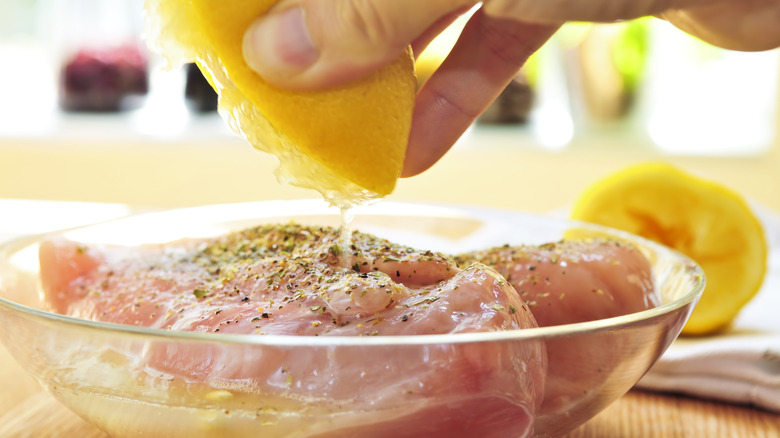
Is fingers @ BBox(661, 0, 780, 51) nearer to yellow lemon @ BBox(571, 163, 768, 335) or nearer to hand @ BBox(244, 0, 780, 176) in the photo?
hand @ BBox(244, 0, 780, 176)

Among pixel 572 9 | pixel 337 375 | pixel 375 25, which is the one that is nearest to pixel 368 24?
pixel 375 25

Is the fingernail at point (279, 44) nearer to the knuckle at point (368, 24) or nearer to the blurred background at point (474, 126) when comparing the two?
the knuckle at point (368, 24)

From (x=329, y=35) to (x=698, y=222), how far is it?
698mm

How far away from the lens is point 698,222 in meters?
1.13

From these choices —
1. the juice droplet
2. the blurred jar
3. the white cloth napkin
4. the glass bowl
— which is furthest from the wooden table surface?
the blurred jar

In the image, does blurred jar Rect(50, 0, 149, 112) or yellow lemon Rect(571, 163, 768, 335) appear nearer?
yellow lemon Rect(571, 163, 768, 335)

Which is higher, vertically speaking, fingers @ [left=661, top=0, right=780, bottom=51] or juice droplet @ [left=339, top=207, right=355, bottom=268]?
fingers @ [left=661, top=0, right=780, bottom=51]

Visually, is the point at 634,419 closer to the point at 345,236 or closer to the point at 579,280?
the point at 579,280

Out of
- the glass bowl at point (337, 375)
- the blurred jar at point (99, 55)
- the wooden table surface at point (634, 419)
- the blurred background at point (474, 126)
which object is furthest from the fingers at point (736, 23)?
the blurred jar at point (99, 55)

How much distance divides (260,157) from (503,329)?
2.45m

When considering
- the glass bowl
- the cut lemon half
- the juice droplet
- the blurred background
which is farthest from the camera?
the blurred background

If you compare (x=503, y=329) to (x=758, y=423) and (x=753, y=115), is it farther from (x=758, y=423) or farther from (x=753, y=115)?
(x=753, y=115)

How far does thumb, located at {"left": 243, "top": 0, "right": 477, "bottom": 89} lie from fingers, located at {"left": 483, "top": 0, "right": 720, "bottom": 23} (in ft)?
0.13

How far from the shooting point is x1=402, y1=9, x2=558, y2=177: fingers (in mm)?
901
